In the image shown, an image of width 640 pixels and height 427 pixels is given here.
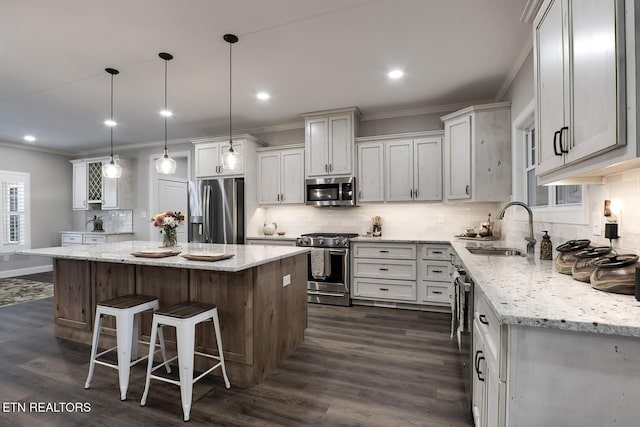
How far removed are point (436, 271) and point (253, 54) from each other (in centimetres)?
317

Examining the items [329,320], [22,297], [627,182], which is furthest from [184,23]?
[22,297]

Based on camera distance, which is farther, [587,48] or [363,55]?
[363,55]

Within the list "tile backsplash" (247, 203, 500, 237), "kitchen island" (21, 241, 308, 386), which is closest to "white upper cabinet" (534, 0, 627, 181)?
"kitchen island" (21, 241, 308, 386)

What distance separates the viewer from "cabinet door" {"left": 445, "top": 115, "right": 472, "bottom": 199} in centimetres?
368

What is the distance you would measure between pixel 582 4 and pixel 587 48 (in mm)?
183

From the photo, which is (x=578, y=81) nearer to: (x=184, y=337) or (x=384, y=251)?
(x=184, y=337)

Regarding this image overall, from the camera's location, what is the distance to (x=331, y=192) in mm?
4582

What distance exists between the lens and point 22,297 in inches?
185

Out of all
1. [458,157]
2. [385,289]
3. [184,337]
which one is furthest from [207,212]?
[458,157]

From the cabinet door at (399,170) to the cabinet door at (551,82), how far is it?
2571 millimetres

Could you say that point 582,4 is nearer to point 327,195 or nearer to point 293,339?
point 293,339

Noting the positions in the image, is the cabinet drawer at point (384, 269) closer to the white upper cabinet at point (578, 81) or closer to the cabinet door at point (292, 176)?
the cabinet door at point (292, 176)

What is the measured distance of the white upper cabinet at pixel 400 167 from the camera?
13.8ft

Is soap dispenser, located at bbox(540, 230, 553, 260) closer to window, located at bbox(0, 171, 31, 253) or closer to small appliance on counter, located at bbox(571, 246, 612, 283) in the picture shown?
small appliance on counter, located at bbox(571, 246, 612, 283)
